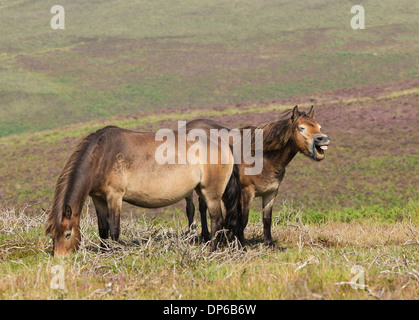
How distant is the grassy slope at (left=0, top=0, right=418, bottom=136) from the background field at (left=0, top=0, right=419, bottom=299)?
29cm

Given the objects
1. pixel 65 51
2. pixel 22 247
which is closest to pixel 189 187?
pixel 22 247

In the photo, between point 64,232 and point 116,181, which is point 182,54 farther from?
point 64,232

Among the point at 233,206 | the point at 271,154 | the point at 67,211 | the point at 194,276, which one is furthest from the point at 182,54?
the point at 194,276

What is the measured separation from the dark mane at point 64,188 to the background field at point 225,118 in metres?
0.50

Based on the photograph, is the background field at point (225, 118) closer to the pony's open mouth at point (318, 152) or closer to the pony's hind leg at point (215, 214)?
the pony's hind leg at point (215, 214)

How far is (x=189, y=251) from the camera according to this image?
6449 millimetres

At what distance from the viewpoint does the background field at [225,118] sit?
6.07 m

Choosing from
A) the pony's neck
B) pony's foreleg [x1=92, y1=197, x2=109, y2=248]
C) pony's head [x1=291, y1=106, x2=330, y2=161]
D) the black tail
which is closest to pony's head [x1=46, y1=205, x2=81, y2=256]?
pony's foreleg [x1=92, y1=197, x2=109, y2=248]

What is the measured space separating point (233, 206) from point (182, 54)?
206 feet

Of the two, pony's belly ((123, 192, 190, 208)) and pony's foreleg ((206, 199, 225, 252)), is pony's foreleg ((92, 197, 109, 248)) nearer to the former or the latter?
pony's belly ((123, 192, 190, 208))

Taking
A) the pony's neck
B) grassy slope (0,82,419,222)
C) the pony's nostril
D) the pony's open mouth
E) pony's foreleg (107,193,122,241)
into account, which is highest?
the pony's nostril

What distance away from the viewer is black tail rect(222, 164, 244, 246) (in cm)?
859

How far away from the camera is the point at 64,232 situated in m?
6.82

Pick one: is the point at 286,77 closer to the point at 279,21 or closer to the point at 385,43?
the point at 385,43
